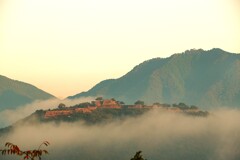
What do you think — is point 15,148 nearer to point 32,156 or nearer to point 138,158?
point 32,156

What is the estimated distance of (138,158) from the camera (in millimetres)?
55469

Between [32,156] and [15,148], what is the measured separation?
5.09 ft

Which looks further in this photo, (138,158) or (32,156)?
(138,158)

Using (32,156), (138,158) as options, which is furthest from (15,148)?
(138,158)

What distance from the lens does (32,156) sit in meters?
34.5

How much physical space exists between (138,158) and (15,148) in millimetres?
23721

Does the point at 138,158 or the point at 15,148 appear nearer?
the point at 15,148

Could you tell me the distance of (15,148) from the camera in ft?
109

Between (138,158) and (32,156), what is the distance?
22271mm
